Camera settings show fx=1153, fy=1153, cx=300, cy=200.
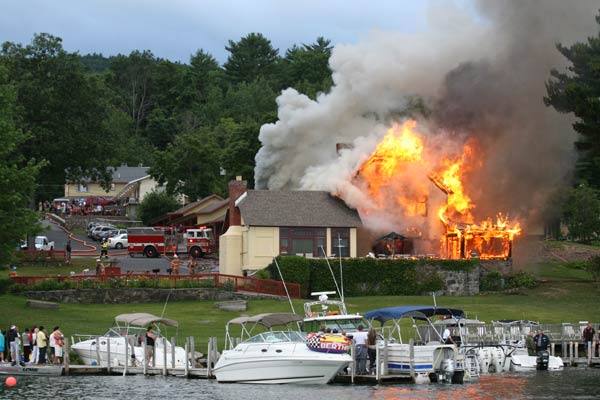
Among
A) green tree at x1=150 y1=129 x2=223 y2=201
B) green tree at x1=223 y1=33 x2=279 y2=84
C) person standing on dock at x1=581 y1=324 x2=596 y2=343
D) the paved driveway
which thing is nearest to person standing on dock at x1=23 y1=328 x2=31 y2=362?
the paved driveway

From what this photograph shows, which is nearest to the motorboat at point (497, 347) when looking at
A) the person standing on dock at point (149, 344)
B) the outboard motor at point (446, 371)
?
the outboard motor at point (446, 371)

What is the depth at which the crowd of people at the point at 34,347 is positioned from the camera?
49344 millimetres

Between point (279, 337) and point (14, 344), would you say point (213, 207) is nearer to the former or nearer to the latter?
point (14, 344)

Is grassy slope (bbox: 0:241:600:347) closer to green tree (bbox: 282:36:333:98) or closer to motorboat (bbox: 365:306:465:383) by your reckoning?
motorboat (bbox: 365:306:465:383)

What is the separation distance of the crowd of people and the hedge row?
2463cm

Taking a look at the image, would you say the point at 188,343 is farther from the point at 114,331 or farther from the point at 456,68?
the point at 456,68

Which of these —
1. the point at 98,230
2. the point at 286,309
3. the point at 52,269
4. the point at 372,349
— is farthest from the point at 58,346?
the point at 98,230

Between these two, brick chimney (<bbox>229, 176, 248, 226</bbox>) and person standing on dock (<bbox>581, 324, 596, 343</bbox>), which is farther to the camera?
brick chimney (<bbox>229, 176, 248, 226</bbox>)

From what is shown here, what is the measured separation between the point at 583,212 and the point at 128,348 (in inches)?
2238

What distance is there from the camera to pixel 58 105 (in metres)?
95.6

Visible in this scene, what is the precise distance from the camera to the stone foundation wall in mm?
67562

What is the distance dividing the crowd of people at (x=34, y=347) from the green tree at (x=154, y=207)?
215 feet

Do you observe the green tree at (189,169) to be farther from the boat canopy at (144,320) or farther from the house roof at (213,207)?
the boat canopy at (144,320)

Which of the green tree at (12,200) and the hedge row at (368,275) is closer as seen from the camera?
the green tree at (12,200)
